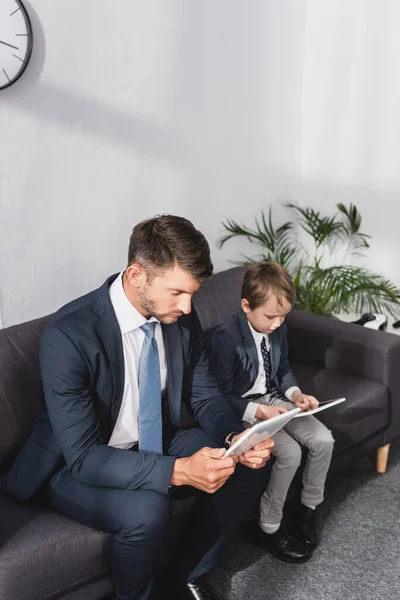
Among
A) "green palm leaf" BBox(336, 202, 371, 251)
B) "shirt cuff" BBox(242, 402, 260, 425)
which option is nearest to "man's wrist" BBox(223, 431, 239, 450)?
"shirt cuff" BBox(242, 402, 260, 425)

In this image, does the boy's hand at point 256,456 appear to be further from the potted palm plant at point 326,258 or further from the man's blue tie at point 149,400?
the potted palm plant at point 326,258

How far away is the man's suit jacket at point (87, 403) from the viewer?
208cm

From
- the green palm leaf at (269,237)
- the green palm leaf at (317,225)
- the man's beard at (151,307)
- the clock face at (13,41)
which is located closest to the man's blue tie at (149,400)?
the man's beard at (151,307)

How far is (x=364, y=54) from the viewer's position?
4.07m

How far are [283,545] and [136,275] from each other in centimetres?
116

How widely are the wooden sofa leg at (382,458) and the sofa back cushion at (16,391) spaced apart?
158 cm

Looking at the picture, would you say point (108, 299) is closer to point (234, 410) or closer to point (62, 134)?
point (234, 410)

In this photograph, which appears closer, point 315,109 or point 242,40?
point 242,40

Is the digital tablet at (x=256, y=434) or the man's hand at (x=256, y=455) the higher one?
the digital tablet at (x=256, y=434)

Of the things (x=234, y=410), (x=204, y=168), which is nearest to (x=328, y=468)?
(x=234, y=410)

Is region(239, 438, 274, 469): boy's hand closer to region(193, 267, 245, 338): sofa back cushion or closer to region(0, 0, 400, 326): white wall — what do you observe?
region(193, 267, 245, 338): sofa back cushion

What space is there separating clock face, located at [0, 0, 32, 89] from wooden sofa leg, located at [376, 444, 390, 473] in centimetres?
215

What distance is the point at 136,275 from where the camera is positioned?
2152mm

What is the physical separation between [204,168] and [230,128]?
28 centimetres
